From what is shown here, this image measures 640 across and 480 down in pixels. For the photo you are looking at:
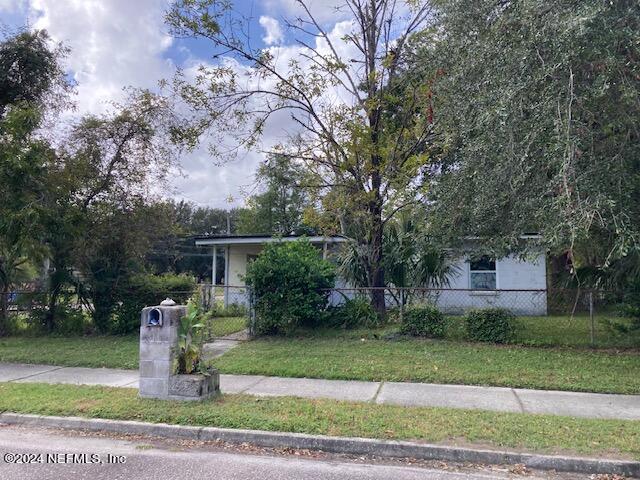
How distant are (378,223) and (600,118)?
21.8 feet

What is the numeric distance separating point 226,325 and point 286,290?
3.57 meters

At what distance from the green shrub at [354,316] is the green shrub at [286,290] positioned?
1.24ft

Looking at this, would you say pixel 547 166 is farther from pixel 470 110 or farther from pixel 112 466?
pixel 112 466

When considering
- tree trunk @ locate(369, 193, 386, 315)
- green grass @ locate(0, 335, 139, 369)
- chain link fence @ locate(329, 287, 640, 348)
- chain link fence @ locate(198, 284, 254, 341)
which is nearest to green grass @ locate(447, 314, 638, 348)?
chain link fence @ locate(329, 287, 640, 348)

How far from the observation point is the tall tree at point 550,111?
6.61m

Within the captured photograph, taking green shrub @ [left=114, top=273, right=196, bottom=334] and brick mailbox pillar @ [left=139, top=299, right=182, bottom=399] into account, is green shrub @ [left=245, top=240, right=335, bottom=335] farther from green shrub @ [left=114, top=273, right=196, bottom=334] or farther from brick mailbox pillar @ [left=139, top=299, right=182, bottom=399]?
brick mailbox pillar @ [left=139, top=299, right=182, bottom=399]

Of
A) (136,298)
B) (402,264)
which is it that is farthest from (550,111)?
(136,298)

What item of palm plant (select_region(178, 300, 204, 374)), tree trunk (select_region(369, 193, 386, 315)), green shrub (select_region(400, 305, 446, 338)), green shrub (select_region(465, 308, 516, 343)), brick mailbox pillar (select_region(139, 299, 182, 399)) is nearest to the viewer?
brick mailbox pillar (select_region(139, 299, 182, 399))

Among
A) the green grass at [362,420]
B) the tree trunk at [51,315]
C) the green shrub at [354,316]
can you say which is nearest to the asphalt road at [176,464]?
the green grass at [362,420]

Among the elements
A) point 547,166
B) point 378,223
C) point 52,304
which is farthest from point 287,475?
point 52,304

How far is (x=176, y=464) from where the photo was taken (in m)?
4.91

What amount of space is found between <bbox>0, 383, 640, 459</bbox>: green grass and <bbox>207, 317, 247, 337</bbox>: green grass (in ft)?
20.5

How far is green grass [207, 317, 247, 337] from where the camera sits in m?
13.4

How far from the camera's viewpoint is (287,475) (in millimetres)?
4668
